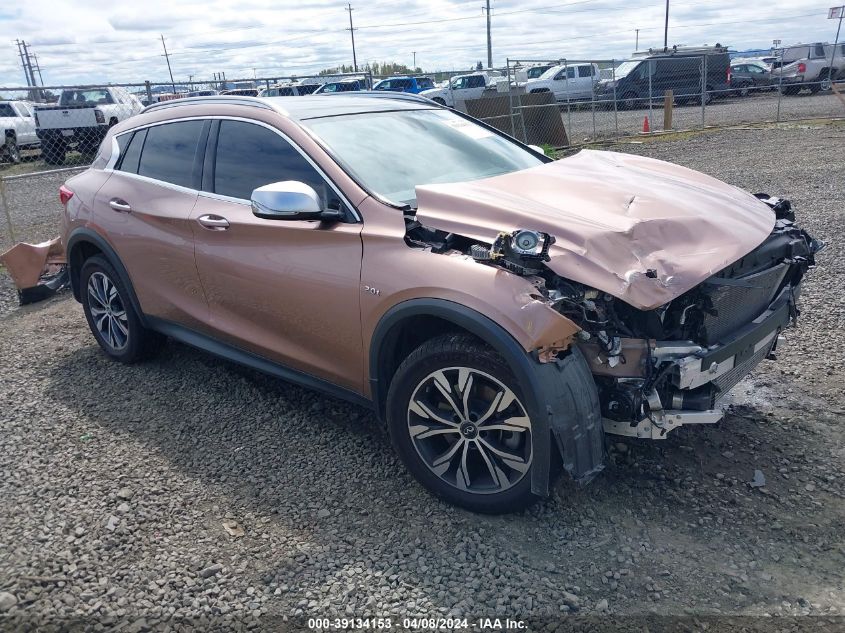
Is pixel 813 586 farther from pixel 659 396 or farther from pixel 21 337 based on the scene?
pixel 21 337

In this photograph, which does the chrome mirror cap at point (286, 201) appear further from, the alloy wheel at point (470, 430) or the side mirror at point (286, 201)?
the alloy wheel at point (470, 430)

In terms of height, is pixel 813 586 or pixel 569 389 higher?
pixel 569 389

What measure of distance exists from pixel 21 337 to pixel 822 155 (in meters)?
12.8

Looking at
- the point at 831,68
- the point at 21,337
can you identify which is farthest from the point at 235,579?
the point at 831,68

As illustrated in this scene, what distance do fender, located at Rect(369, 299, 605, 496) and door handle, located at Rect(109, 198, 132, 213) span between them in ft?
9.02

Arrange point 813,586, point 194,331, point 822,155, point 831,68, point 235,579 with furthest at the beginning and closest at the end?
point 831,68 → point 822,155 → point 194,331 → point 235,579 → point 813,586

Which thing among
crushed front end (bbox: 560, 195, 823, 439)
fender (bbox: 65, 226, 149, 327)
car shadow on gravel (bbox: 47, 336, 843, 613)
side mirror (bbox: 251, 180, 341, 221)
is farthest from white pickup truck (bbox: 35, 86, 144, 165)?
crushed front end (bbox: 560, 195, 823, 439)

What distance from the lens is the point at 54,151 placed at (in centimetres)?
1831

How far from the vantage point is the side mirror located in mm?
3477

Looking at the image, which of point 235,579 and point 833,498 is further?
point 833,498

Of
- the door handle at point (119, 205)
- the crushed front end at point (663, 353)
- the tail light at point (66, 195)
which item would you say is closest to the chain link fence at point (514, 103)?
the tail light at point (66, 195)

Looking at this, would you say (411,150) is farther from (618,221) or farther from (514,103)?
(514,103)

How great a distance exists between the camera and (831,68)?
28.3m

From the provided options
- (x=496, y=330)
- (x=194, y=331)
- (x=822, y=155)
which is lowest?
(x=822, y=155)
